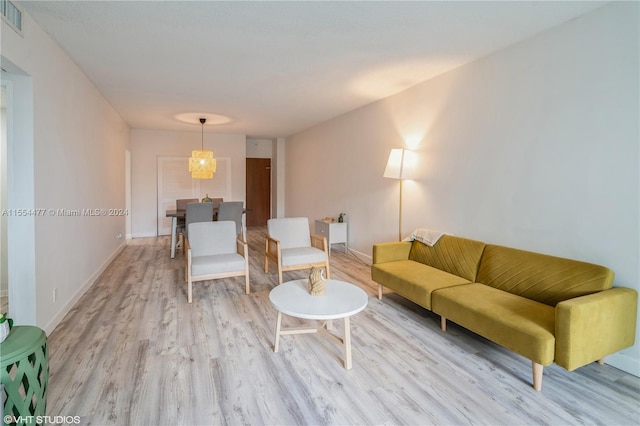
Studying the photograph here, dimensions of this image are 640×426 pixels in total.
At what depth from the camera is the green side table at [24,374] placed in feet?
4.67

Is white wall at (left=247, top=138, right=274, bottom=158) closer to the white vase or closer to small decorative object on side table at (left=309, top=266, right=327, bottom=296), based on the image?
small decorative object on side table at (left=309, top=266, right=327, bottom=296)

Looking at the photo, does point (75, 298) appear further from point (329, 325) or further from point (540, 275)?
point (540, 275)

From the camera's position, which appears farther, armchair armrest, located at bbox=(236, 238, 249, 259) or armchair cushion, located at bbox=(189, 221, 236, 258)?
armchair cushion, located at bbox=(189, 221, 236, 258)

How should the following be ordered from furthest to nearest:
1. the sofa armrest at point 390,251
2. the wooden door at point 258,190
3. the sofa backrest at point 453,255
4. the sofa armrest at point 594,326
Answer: the wooden door at point 258,190
the sofa armrest at point 390,251
the sofa backrest at point 453,255
the sofa armrest at point 594,326

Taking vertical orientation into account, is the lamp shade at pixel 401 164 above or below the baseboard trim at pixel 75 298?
above

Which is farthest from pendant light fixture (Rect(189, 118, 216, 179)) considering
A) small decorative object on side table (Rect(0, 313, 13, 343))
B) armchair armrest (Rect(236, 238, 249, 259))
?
small decorative object on side table (Rect(0, 313, 13, 343))

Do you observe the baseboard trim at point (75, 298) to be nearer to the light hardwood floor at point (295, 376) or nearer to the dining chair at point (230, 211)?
the light hardwood floor at point (295, 376)

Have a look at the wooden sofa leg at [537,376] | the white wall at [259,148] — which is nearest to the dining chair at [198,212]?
the white wall at [259,148]

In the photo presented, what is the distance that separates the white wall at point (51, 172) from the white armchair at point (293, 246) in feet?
6.99

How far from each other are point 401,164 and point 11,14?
375cm

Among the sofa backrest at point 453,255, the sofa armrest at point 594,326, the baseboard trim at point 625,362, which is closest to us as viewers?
the sofa armrest at point 594,326

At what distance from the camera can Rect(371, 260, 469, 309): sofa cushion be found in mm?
3035

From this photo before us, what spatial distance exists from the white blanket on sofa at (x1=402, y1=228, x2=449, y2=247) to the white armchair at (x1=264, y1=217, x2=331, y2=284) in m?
1.12

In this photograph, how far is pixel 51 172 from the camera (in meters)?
2.91
